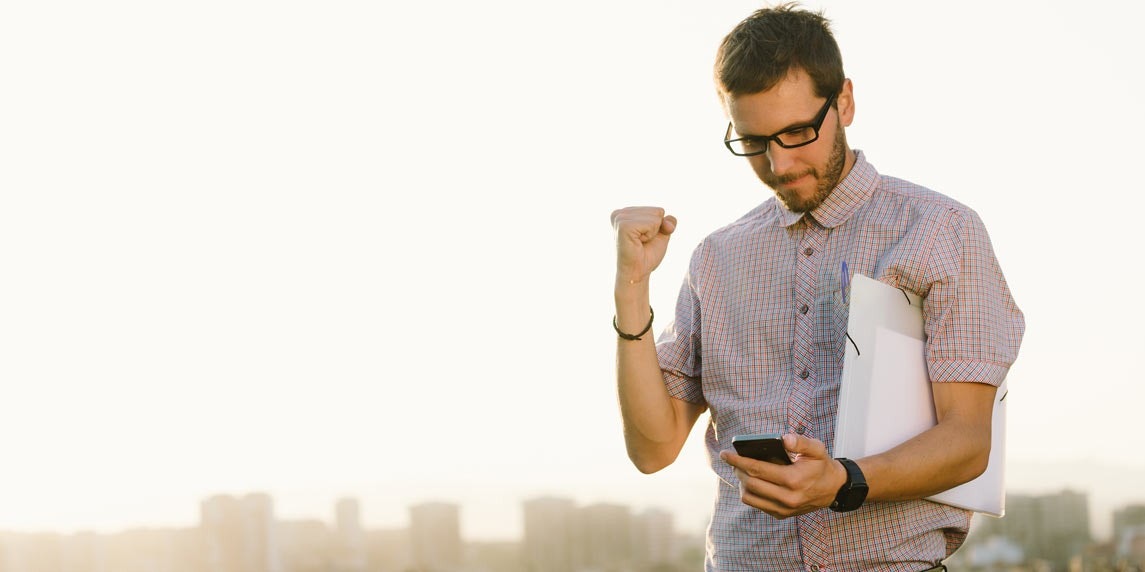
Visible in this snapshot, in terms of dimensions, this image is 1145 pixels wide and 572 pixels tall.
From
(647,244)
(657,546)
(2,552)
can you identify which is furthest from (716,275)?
(2,552)

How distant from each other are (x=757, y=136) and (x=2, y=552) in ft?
128

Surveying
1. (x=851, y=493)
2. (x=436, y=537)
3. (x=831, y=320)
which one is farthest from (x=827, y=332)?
(x=436, y=537)

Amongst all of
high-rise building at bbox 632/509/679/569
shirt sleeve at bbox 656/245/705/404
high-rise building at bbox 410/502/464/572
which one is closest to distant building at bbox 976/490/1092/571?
high-rise building at bbox 632/509/679/569

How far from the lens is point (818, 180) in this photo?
99.8 inches

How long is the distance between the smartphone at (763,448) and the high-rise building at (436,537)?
35729 mm

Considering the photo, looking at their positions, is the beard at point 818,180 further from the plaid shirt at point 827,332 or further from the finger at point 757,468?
the finger at point 757,468

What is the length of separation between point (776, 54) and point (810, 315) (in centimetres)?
53

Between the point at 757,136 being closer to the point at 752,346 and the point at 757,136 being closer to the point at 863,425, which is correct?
the point at 752,346

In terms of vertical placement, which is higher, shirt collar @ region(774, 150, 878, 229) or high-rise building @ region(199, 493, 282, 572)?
shirt collar @ region(774, 150, 878, 229)

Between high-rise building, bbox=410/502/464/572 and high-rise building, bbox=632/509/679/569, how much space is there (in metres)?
5.48

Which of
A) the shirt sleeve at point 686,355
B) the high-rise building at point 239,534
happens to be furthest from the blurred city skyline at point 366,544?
the shirt sleeve at point 686,355

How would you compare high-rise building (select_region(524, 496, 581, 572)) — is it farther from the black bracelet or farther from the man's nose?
the man's nose

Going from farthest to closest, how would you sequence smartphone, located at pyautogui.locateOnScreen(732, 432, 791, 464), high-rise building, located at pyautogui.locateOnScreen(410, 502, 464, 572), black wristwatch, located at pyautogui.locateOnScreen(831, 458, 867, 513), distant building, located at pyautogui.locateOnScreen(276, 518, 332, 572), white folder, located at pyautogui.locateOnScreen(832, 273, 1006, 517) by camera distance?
high-rise building, located at pyautogui.locateOnScreen(410, 502, 464, 572)
distant building, located at pyautogui.locateOnScreen(276, 518, 332, 572)
white folder, located at pyautogui.locateOnScreen(832, 273, 1006, 517)
black wristwatch, located at pyautogui.locateOnScreen(831, 458, 867, 513)
smartphone, located at pyautogui.locateOnScreen(732, 432, 791, 464)

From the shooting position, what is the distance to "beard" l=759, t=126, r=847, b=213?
2.53 meters
